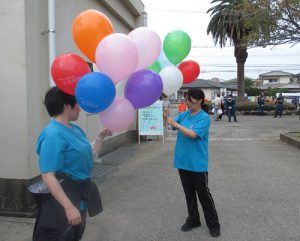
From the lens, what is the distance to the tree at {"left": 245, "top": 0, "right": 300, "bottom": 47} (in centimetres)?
1199

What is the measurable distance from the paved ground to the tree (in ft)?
14.5

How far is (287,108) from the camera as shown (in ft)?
90.9

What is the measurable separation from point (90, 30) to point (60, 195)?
4.35ft

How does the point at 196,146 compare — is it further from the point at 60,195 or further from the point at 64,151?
the point at 60,195

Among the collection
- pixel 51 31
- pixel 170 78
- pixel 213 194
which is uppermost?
pixel 51 31

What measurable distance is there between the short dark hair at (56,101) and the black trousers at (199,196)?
1994 millimetres

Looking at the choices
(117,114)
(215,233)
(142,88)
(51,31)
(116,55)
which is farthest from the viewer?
(51,31)

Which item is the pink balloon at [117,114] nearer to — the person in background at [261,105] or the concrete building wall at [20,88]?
the concrete building wall at [20,88]

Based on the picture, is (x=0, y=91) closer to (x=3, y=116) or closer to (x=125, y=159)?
(x=3, y=116)

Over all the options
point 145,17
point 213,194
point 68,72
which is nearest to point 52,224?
point 68,72

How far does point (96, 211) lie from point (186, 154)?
60.6 inches

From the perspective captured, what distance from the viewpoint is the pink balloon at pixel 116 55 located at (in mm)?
2885

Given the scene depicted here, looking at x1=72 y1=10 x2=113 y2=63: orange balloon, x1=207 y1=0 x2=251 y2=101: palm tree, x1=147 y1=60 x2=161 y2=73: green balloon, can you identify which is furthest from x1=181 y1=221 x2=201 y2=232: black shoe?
x1=207 y1=0 x2=251 y2=101: palm tree

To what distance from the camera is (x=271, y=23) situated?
12320 mm
